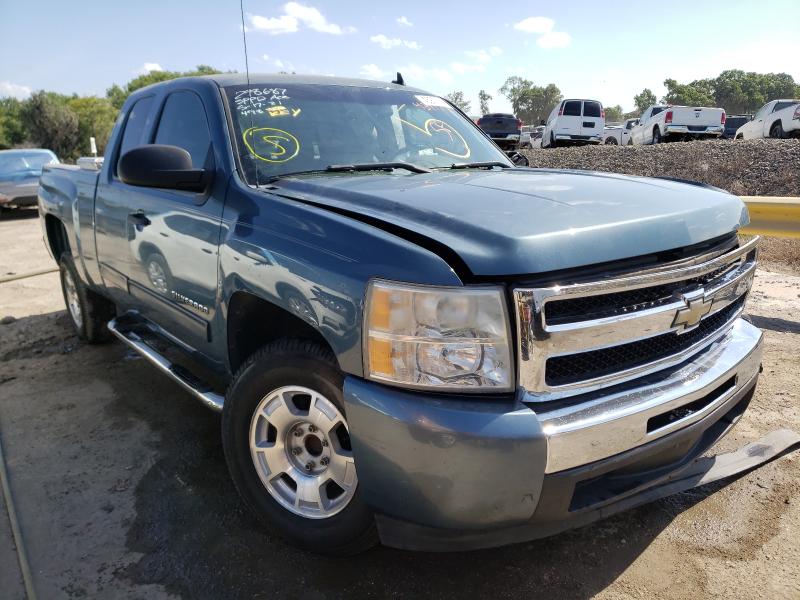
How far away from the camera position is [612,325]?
75.4 inches

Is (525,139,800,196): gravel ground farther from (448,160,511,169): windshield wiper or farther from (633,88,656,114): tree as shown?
(633,88,656,114): tree

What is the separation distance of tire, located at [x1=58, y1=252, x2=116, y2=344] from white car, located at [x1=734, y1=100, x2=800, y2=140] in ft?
57.9

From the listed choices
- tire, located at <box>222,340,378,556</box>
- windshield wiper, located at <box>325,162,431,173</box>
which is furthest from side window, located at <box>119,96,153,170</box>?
tire, located at <box>222,340,378,556</box>

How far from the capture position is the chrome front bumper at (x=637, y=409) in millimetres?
1792

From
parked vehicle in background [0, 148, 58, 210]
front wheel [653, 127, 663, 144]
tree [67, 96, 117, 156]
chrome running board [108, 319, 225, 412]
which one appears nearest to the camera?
chrome running board [108, 319, 225, 412]

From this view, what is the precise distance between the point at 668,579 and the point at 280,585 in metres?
1.45

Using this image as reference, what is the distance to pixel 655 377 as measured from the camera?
2105 mm

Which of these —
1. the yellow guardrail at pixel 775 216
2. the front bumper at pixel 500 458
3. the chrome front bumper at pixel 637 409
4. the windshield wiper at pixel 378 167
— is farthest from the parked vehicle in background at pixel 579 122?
the front bumper at pixel 500 458

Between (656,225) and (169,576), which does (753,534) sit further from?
(169,576)

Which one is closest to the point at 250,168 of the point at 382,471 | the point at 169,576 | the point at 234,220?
the point at 234,220

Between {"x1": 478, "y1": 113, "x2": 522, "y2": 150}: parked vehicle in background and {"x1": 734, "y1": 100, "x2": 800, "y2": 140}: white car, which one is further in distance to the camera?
{"x1": 478, "y1": 113, "x2": 522, "y2": 150}: parked vehicle in background

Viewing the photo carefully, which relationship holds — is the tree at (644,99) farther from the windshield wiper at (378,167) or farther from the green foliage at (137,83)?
the windshield wiper at (378,167)

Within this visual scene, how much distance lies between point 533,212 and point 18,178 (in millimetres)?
14996

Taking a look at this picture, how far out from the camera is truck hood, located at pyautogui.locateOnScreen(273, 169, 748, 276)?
1826 mm
